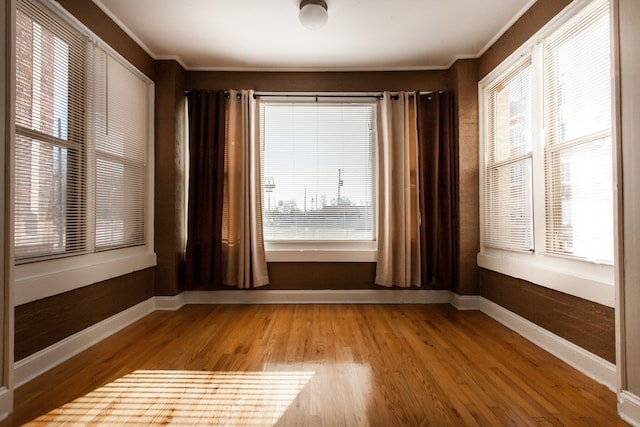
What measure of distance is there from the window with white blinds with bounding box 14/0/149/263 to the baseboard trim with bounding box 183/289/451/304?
3.39 ft

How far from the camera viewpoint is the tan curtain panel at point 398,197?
357 centimetres

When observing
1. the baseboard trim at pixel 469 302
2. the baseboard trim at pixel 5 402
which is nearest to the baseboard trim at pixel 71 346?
the baseboard trim at pixel 5 402

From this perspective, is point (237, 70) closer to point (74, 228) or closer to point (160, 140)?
point (160, 140)

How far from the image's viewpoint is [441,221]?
361 centimetres

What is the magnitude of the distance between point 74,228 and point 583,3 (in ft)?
12.5

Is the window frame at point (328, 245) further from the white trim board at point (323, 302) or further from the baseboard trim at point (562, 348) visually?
the baseboard trim at point (562, 348)

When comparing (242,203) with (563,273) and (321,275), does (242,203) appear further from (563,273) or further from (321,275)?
(563,273)

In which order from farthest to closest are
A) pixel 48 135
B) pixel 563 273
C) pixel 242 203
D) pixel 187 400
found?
pixel 242 203, pixel 563 273, pixel 48 135, pixel 187 400

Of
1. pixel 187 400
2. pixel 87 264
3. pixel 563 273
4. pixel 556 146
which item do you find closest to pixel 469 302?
pixel 563 273

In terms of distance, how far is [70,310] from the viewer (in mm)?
2350

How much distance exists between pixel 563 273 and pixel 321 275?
88.1 inches

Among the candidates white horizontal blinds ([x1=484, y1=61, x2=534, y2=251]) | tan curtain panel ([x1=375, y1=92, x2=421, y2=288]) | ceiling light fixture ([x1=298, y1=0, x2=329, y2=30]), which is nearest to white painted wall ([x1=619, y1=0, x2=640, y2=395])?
white horizontal blinds ([x1=484, y1=61, x2=534, y2=251])

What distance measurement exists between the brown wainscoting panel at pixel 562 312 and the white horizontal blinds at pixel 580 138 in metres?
0.32

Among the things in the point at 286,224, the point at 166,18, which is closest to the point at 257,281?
the point at 286,224
